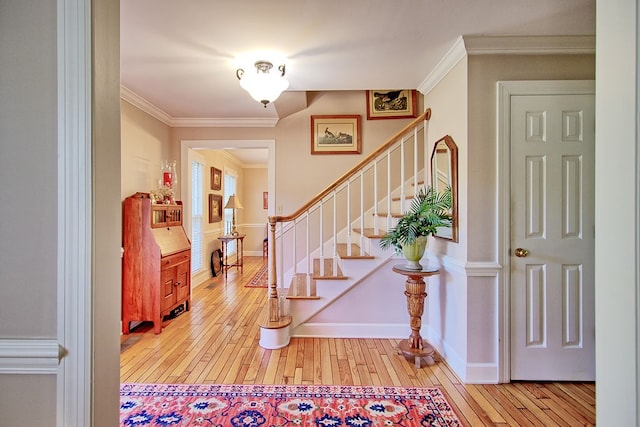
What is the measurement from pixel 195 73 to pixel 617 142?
2.95 metres

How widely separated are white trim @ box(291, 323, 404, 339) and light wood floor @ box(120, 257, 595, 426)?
66mm

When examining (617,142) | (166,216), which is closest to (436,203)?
(617,142)

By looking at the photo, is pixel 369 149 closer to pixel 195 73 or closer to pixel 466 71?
pixel 466 71

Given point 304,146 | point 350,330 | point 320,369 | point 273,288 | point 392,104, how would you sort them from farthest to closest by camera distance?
point 304,146
point 392,104
point 350,330
point 273,288
point 320,369

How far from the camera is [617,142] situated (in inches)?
31.1

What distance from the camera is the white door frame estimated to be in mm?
2176

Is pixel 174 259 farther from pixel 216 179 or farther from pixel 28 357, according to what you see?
pixel 216 179

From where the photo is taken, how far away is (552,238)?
2172 millimetres

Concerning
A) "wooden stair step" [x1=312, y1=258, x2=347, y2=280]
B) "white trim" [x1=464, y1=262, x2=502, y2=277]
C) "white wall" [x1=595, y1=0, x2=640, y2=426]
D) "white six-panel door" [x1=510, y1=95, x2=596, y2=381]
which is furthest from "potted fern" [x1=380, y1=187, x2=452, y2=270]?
"white wall" [x1=595, y1=0, x2=640, y2=426]

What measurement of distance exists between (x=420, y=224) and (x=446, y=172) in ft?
1.87

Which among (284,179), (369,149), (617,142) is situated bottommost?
(617,142)

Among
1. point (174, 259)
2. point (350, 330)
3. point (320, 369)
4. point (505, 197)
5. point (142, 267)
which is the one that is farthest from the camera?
point (174, 259)

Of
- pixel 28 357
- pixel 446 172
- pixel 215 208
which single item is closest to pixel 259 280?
pixel 215 208

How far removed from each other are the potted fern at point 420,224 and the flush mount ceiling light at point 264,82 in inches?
60.9
